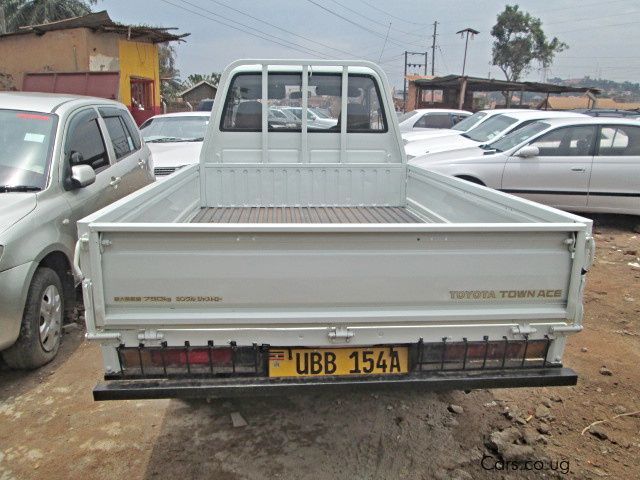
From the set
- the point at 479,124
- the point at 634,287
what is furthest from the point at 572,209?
the point at 479,124

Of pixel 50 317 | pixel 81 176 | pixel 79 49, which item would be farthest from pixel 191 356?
pixel 79 49

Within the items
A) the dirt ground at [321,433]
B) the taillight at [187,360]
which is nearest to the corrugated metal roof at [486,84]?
the dirt ground at [321,433]

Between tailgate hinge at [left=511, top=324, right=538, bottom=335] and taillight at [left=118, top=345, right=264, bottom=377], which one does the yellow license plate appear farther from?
tailgate hinge at [left=511, top=324, right=538, bottom=335]

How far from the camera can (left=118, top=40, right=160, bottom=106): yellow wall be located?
18328 millimetres

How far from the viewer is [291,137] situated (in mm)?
4738

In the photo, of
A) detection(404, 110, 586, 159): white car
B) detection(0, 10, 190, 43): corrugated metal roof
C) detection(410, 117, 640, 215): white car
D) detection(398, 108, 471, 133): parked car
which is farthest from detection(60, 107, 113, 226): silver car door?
detection(0, 10, 190, 43): corrugated metal roof

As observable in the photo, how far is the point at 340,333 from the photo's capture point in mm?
2350

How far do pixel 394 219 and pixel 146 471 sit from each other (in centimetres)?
254

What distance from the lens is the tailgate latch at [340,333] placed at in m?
2.35

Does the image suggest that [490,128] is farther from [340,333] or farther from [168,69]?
[168,69]

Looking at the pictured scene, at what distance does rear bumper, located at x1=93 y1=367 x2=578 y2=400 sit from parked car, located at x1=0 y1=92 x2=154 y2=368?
153cm

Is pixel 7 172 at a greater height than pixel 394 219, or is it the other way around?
pixel 7 172

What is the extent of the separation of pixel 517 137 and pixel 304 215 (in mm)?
5380

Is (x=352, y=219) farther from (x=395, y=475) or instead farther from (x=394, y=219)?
(x=395, y=475)
